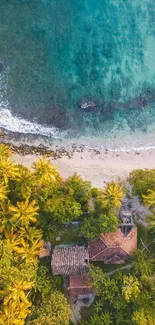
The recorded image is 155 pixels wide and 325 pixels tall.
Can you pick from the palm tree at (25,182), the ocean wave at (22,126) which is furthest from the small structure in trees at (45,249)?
the ocean wave at (22,126)

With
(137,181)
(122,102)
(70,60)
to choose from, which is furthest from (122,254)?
(70,60)

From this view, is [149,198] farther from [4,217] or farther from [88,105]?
[4,217]

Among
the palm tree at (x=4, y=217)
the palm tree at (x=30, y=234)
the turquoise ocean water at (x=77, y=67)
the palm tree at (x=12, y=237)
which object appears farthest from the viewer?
the turquoise ocean water at (x=77, y=67)

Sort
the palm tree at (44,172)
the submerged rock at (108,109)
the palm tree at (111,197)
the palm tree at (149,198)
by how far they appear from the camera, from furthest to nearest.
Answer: the submerged rock at (108,109), the palm tree at (149,198), the palm tree at (111,197), the palm tree at (44,172)

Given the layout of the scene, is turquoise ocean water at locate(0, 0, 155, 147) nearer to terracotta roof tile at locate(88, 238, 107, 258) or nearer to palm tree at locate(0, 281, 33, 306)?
terracotta roof tile at locate(88, 238, 107, 258)

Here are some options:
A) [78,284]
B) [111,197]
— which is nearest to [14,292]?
[78,284]

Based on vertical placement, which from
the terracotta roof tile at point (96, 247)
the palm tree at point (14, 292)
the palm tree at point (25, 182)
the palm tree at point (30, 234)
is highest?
the palm tree at point (25, 182)

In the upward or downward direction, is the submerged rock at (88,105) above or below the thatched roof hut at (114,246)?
above

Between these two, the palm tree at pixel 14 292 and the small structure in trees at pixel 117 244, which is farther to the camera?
the small structure in trees at pixel 117 244

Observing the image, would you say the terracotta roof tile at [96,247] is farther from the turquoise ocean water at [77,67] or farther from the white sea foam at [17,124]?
the white sea foam at [17,124]
